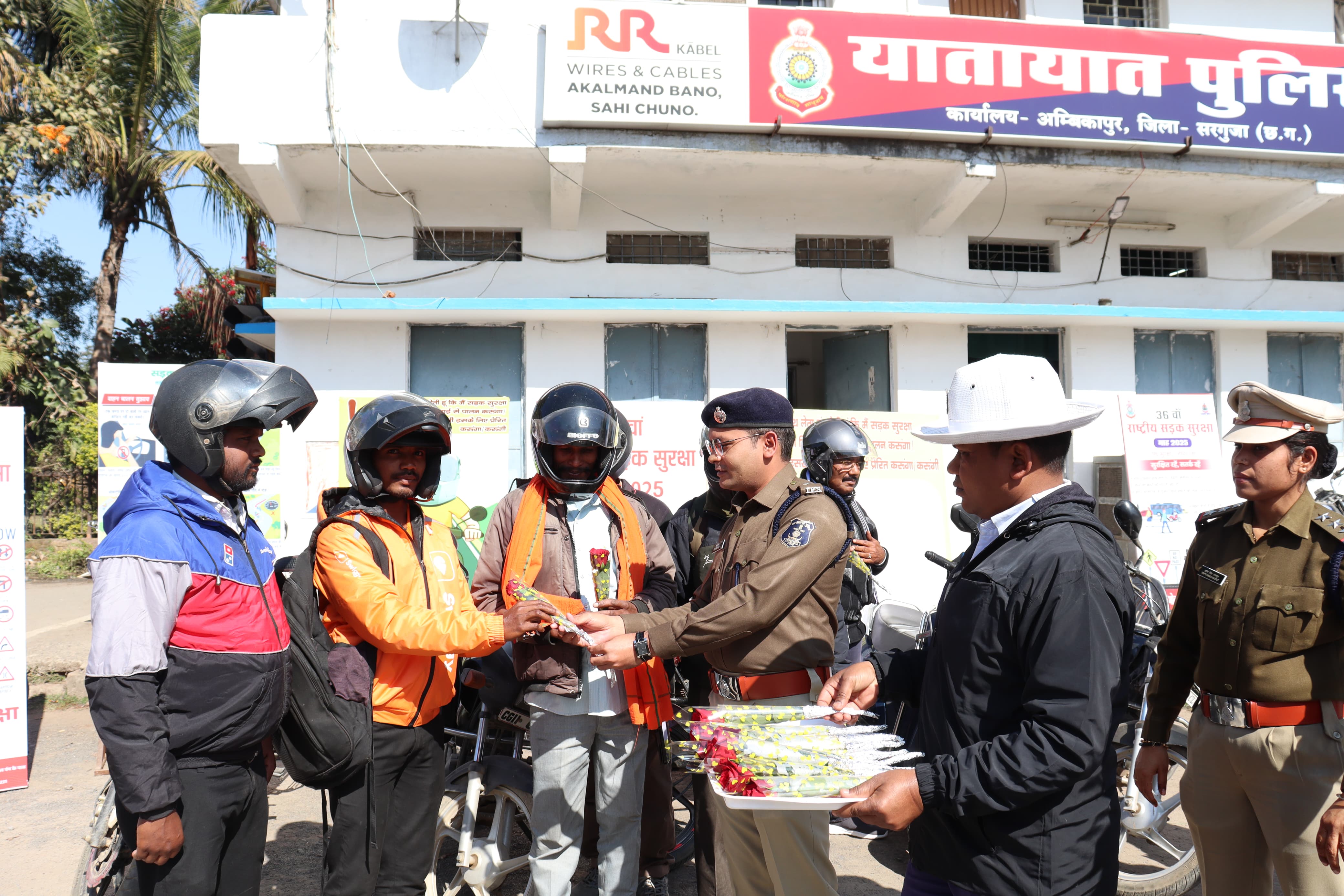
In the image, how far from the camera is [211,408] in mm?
2428

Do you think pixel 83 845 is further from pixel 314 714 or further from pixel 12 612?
pixel 314 714

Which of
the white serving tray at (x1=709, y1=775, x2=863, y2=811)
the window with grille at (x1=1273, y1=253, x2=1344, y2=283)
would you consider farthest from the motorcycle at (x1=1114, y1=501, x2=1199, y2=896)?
the window with grille at (x1=1273, y1=253, x2=1344, y2=283)

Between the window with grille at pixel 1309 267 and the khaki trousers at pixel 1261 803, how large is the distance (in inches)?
401

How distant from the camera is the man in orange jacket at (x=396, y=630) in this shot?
8.98 feet

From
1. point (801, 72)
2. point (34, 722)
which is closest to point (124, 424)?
→ point (34, 722)

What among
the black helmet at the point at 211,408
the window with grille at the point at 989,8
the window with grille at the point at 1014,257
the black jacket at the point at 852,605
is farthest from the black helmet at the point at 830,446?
the window with grille at the point at 989,8

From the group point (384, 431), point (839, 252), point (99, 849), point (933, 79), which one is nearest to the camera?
point (384, 431)

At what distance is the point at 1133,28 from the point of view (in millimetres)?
9109

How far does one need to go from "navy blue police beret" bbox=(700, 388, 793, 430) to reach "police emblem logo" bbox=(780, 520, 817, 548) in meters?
0.42

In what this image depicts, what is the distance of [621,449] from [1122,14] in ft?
33.5

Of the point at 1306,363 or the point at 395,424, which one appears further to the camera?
the point at 1306,363

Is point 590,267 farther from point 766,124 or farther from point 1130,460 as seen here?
point 1130,460

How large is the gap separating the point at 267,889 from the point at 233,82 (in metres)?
7.37

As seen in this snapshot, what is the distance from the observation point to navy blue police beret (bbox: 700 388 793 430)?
9.92 feet
